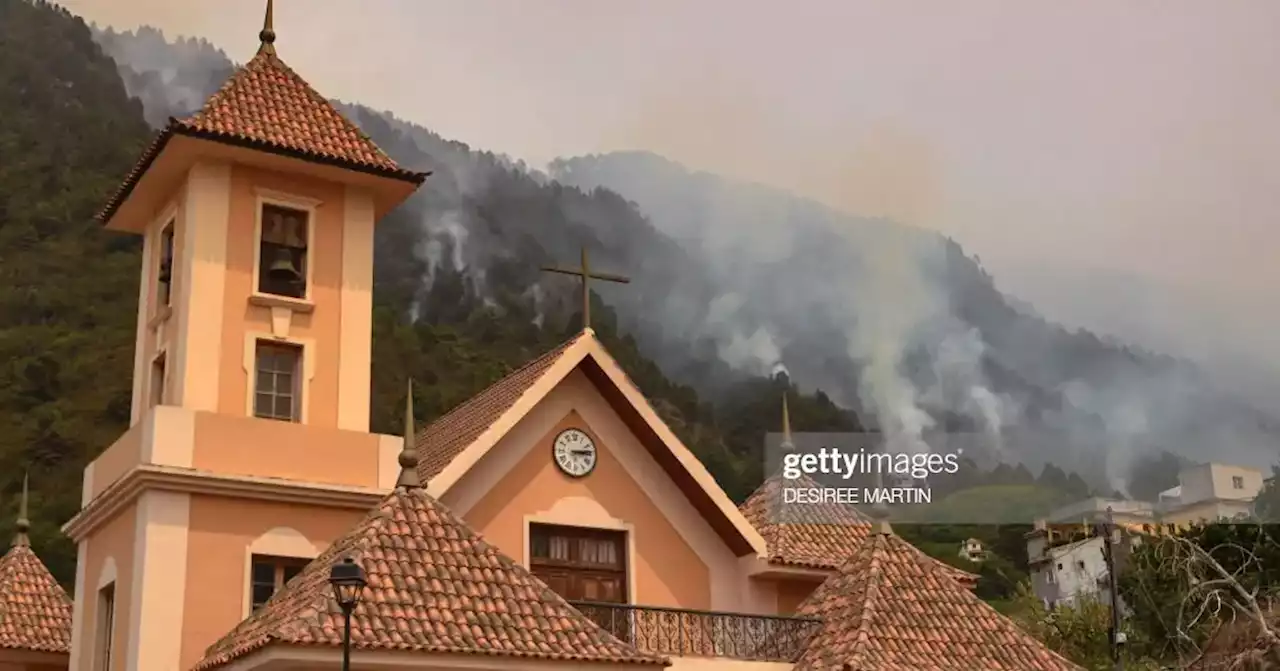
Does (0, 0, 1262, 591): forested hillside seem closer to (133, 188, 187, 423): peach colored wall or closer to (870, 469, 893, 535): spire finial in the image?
(870, 469, 893, 535): spire finial

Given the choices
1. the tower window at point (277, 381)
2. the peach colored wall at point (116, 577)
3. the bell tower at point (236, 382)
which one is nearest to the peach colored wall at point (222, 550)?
the bell tower at point (236, 382)

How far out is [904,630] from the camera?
19.8m

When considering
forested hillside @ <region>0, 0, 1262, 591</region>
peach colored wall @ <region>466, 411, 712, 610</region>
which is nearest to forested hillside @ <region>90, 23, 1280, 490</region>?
forested hillside @ <region>0, 0, 1262, 591</region>

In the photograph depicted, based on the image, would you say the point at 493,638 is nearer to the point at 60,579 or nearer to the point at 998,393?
the point at 998,393

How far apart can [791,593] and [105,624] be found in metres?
9.55

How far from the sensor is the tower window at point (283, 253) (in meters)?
20.7

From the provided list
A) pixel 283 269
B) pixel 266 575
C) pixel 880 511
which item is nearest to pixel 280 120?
pixel 283 269

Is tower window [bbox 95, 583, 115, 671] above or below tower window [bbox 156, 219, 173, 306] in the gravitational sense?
below

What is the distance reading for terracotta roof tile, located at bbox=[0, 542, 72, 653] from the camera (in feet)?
83.6

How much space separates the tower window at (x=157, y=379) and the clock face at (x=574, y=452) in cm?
546

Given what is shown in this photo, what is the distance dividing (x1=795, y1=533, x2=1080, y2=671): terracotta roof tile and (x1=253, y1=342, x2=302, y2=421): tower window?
7.48 m

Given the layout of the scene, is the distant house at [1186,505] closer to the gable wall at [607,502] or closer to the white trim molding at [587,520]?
the gable wall at [607,502]

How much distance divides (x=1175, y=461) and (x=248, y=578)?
18761 mm

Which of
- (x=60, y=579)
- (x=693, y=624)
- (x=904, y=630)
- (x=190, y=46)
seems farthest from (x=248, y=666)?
(x=190, y=46)
